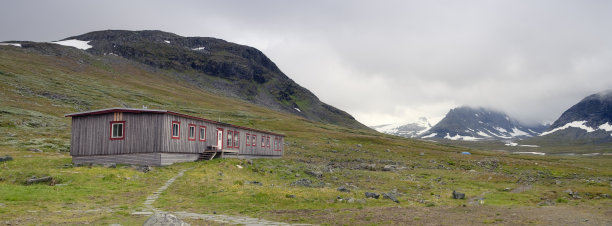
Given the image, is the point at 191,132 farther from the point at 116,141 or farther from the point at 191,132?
the point at 116,141

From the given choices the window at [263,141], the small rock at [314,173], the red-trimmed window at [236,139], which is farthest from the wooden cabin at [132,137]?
the window at [263,141]

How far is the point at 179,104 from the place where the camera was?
125 metres

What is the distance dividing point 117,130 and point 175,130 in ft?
18.7

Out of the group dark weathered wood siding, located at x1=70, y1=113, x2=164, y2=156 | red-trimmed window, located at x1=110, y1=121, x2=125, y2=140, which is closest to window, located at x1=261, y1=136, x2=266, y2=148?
dark weathered wood siding, located at x1=70, y1=113, x2=164, y2=156

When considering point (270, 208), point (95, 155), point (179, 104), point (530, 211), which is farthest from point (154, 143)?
point (179, 104)

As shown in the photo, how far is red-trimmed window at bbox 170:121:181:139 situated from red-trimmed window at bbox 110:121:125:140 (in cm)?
481

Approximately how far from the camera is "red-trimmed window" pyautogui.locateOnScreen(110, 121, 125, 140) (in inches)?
1565

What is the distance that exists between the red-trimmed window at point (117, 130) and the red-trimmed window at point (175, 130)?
4815 mm

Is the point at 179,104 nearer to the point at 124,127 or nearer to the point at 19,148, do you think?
the point at 19,148

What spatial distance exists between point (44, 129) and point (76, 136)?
27113mm

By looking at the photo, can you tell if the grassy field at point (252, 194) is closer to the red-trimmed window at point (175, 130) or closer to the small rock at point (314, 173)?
the small rock at point (314, 173)

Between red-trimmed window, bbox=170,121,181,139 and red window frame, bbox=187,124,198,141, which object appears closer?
red-trimmed window, bbox=170,121,181,139

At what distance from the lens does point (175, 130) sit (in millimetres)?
41156

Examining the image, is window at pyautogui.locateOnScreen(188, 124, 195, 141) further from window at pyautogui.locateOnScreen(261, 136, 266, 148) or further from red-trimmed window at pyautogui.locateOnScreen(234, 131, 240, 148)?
window at pyautogui.locateOnScreen(261, 136, 266, 148)
